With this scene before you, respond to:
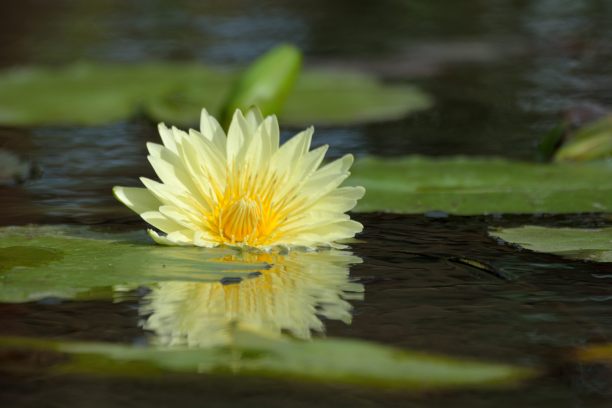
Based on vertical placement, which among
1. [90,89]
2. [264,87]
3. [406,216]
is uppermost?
[90,89]

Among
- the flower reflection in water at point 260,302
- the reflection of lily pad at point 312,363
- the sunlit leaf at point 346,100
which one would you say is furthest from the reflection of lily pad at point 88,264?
the sunlit leaf at point 346,100

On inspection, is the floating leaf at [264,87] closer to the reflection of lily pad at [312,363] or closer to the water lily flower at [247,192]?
the water lily flower at [247,192]

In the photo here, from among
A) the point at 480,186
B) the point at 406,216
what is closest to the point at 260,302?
the point at 406,216

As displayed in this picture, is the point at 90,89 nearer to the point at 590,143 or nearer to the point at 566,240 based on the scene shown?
the point at 590,143

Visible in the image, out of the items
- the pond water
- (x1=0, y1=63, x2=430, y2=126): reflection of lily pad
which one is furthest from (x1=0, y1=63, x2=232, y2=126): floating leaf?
the pond water

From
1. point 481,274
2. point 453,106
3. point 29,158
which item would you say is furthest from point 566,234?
point 453,106

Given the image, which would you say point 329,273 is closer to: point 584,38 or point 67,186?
point 67,186
